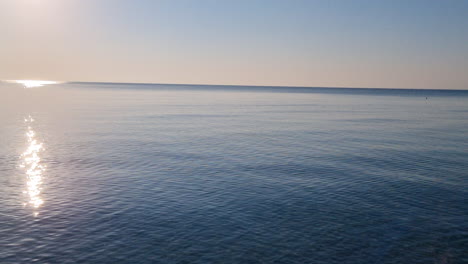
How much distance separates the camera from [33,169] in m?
46.3

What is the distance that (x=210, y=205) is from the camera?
34.6 meters

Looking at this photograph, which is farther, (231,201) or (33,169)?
(33,169)

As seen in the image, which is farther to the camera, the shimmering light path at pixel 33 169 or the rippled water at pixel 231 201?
the shimmering light path at pixel 33 169

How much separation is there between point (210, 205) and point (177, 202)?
129 inches

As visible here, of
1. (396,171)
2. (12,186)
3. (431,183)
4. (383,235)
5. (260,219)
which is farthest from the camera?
(396,171)

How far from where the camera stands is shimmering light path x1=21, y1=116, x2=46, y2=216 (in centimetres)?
3516

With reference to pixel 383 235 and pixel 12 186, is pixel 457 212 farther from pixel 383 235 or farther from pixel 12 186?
pixel 12 186

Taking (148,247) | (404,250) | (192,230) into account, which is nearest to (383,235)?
(404,250)

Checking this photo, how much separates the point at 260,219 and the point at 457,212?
18.0 m

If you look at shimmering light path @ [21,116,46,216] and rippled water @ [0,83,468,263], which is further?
shimmering light path @ [21,116,46,216]

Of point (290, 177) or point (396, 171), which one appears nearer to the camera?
point (290, 177)

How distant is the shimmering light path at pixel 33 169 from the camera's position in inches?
1384

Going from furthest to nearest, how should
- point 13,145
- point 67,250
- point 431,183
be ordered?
1. point 13,145
2. point 431,183
3. point 67,250

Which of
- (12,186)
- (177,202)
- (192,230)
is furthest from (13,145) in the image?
(192,230)
